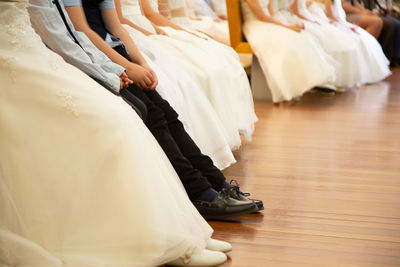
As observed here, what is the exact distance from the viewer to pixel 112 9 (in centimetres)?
235

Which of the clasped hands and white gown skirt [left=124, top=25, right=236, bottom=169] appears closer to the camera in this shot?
the clasped hands

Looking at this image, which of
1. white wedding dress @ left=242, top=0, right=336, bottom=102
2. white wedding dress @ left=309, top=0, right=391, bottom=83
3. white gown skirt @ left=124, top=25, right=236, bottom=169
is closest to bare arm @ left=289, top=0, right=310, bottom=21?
white wedding dress @ left=309, top=0, right=391, bottom=83

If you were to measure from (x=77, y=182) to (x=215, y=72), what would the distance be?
1.63m

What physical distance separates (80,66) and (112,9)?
1.85ft

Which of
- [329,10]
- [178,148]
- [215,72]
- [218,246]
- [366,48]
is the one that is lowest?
[366,48]

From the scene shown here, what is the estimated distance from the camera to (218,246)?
1768 mm

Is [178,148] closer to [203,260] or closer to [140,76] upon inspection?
[140,76]

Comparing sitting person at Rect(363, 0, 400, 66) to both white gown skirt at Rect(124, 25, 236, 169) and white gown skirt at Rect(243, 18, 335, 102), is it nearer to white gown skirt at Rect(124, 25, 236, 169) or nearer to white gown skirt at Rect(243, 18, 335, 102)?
white gown skirt at Rect(243, 18, 335, 102)

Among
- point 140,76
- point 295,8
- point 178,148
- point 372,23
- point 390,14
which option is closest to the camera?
point 178,148

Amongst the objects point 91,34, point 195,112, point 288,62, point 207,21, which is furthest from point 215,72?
point 207,21

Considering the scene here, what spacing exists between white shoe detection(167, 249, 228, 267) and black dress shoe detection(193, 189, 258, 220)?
329mm

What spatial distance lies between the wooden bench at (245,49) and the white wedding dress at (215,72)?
5.13 feet

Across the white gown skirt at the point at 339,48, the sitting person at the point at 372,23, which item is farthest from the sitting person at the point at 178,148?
the sitting person at the point at 372,23

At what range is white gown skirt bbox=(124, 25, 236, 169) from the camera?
250cm
